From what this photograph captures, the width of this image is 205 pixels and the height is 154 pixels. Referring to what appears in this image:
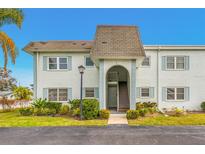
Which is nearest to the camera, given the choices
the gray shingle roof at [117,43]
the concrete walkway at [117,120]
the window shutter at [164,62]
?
the concrete walkway at [117,120]

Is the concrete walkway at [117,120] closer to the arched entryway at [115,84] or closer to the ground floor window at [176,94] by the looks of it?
the arched entryway at [115,84]

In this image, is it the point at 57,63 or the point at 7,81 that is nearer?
the point at 57,63

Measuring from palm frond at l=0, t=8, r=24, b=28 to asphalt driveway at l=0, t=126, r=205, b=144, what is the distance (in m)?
8.96

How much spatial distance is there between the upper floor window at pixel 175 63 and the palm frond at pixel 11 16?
1361 cm

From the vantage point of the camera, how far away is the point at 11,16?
1485 centimetres

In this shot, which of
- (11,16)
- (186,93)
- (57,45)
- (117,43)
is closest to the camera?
(117,43)

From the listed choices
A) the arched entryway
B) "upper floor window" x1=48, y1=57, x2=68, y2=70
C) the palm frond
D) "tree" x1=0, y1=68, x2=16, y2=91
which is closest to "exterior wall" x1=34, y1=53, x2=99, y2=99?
"upper floor window" x1=48, y1=57, x2=68, y2=70

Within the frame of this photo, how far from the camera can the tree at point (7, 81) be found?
70.8 feet

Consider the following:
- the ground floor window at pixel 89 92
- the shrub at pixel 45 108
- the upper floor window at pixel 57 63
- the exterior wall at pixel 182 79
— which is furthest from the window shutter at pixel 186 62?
the shrub at pixel 45 108

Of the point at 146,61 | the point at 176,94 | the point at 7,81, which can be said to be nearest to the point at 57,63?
the point at 146,61

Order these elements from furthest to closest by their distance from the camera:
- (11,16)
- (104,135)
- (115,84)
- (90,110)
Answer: (115,84) → (11,16) → (90,110) → (104,135)

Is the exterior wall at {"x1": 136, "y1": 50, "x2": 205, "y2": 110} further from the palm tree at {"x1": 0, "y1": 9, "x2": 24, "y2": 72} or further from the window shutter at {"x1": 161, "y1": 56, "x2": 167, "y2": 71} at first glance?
the palm tree at {"x1": 0, "y1": 9, "x2": 24, "y2": 72}

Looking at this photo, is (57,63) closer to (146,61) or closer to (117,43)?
(117,43)

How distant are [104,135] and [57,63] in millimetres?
10403
